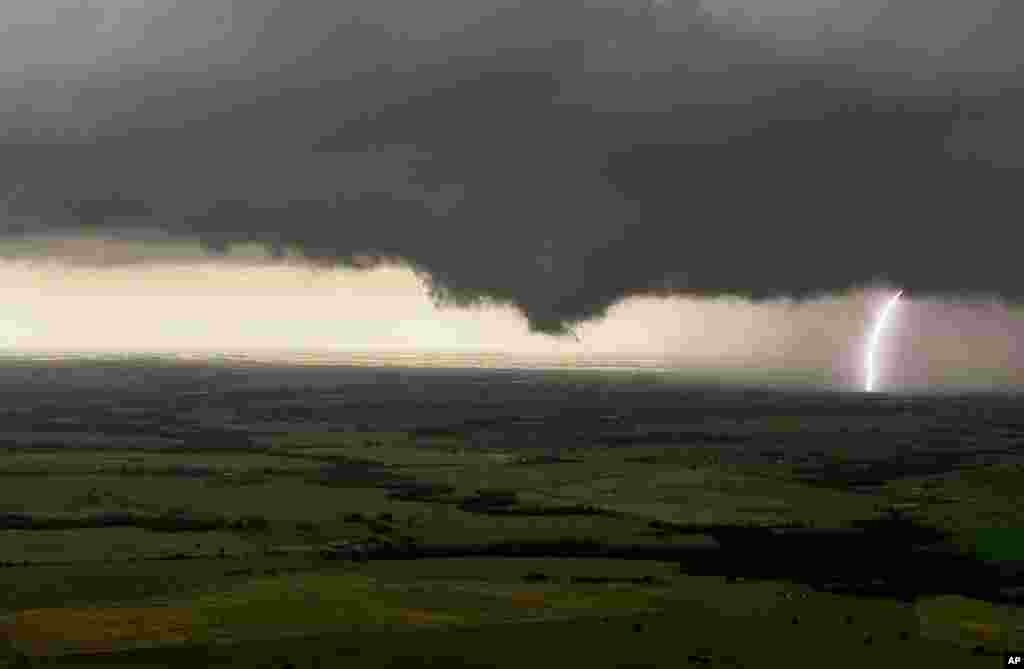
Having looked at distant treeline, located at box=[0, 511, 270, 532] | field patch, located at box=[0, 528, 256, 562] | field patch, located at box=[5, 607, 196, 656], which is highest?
distant treeline, located at box=[0, 511, 270, 532]

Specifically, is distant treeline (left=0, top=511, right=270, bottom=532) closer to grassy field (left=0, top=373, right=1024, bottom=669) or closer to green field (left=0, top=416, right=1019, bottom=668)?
grassy field (left=0, top=373, right=1024, bottom=669)

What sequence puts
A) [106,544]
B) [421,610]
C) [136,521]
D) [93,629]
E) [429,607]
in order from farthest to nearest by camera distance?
[136,521]
[106,544]
[429,607]
[421,610]
[93,629]

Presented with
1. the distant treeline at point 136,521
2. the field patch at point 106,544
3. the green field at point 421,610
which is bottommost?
the green field at point 421,610

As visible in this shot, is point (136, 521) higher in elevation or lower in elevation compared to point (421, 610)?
higher

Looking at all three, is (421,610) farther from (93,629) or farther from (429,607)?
(93,629)

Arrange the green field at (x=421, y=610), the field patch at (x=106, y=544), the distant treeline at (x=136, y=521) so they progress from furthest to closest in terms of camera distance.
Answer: the distant treeline at (x=136, y=521) → the field patch at (x=106, y=544) → the green field at (x=421, y=610)

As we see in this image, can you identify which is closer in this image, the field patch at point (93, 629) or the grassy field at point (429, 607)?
the field patch at point (93, 629)

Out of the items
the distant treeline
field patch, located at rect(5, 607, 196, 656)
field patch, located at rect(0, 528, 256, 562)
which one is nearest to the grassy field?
field patch, located at rect(5, 607, 196, 656)

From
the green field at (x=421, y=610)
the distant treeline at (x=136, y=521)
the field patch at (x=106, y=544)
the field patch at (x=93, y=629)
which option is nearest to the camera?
the field patch at (x=93, y=629)

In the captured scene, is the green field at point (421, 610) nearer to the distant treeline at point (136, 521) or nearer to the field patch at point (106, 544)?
the field patch at point (106, 544)

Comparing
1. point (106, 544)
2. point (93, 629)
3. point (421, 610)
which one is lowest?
point (93, 629)

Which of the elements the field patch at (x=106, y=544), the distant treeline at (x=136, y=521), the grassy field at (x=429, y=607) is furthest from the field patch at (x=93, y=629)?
the distant treeline at (x=136, y=521)

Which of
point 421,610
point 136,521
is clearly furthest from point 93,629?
point 136,521
